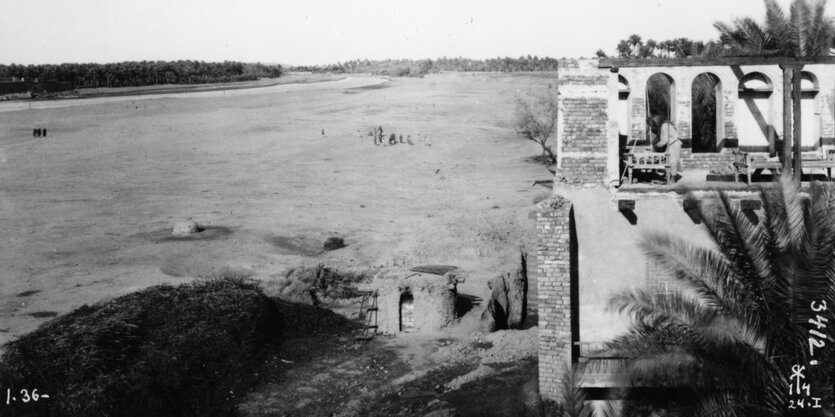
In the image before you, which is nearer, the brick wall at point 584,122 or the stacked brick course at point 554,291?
the stacked brick course at point 554,291

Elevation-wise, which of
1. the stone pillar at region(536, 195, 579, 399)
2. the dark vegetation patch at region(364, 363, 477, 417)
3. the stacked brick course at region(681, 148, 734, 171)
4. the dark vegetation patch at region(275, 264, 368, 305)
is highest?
the stacked brick course at region(681, 148, 734, 171)

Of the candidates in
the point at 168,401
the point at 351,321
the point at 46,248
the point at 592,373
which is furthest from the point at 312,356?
the point at 46,248

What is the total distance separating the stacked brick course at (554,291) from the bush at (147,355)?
8.87 meters

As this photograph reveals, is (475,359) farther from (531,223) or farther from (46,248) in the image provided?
(46,248)

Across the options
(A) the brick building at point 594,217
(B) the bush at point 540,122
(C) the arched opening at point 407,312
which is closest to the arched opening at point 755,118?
(A) the brick building at point 594,217

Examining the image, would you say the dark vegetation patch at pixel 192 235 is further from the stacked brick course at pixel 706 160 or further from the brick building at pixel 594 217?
the brick building at pixel 594 217

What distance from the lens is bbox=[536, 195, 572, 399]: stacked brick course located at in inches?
474

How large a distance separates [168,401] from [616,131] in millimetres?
11915

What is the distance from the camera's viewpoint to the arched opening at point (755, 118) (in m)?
14.6

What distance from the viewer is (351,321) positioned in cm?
2383

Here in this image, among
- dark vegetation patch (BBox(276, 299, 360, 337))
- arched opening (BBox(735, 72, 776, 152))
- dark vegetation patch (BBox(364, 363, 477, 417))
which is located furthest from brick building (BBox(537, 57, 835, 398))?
dark vegetation patch (BBox(276, 299, 360, 337))

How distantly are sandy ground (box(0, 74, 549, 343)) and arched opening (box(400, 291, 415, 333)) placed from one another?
1.63 m

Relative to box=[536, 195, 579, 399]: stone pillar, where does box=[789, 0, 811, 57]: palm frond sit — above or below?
above

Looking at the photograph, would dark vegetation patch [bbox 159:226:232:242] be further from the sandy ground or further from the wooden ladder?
the wooden ladder
